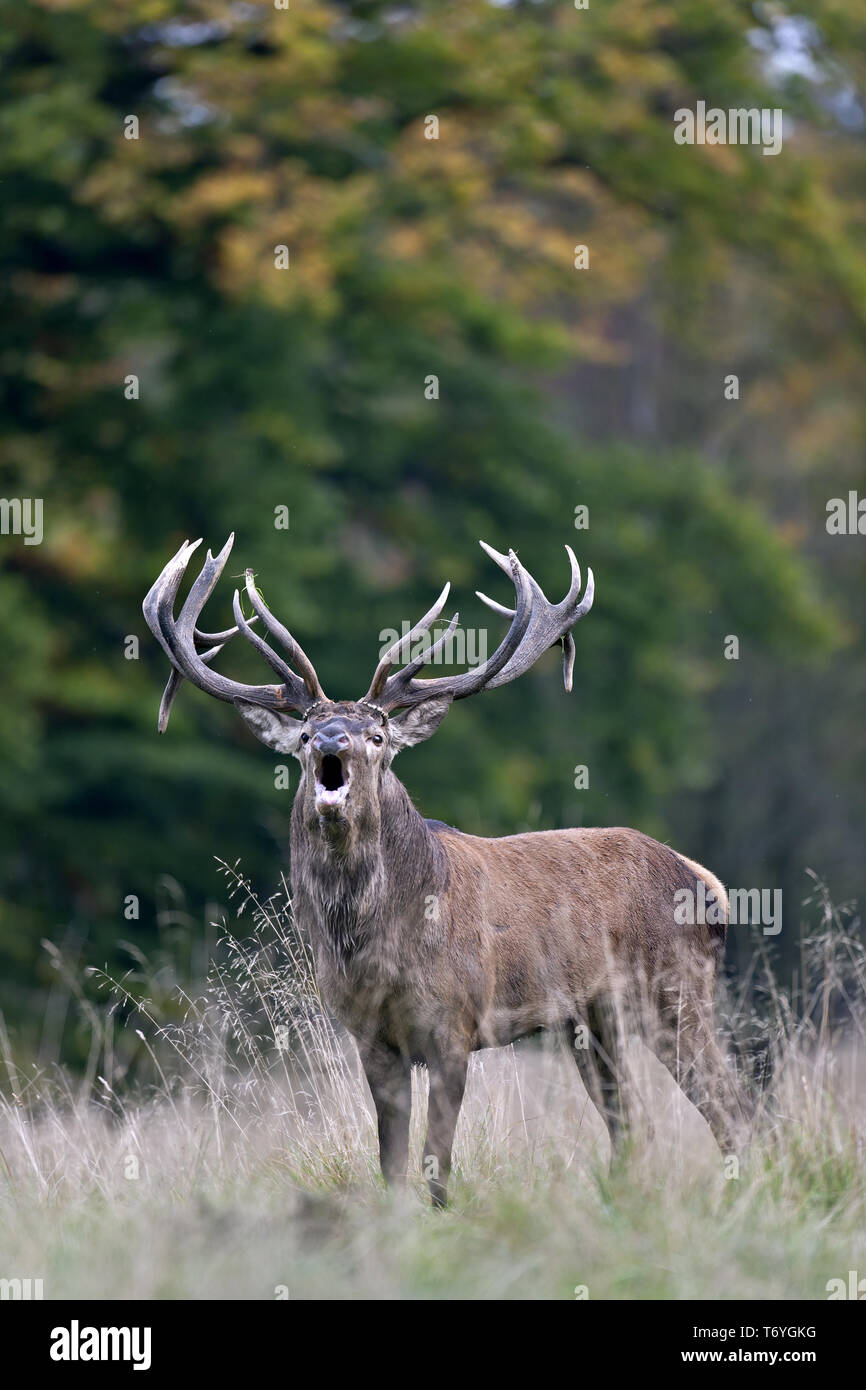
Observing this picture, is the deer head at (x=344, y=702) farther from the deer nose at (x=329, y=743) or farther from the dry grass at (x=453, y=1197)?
the dry grass at (x=453, y=1197)

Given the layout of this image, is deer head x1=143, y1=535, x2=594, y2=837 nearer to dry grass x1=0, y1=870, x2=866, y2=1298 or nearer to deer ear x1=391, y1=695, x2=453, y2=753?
deer ear x1=391, y1=695, x2=453, y2=753

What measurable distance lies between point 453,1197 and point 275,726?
1627 millimetres

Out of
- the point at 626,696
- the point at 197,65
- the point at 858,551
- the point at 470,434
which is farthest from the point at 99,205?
the point at 858,551

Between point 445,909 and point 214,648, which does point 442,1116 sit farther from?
point 214,648

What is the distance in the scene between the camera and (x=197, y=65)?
14.0 metres

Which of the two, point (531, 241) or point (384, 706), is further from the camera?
point (531, 241)

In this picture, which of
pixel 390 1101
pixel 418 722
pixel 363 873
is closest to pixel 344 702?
pixel 418 722

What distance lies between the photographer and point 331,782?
5.95m

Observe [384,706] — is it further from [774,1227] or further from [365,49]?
[365,49]

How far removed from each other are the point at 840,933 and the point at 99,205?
32.8ft

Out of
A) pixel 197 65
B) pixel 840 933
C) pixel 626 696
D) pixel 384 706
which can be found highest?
pixel 197 65

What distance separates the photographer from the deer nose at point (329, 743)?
229 inches

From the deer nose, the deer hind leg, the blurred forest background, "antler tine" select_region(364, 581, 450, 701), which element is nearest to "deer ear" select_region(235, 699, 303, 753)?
"antler tine" select_region(364, 581, 450, 701)
